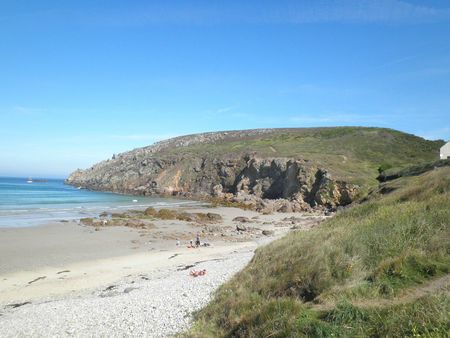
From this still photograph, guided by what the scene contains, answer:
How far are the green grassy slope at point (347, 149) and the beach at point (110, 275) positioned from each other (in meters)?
29.3

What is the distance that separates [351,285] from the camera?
774 centimetres

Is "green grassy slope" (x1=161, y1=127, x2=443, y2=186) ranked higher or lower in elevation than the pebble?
higher

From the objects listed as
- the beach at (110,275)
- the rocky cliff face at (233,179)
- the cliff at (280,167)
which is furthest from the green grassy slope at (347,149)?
the beach at (110,275)

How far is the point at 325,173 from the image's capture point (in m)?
55.4

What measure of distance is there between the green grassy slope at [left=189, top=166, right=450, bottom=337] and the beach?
188cm

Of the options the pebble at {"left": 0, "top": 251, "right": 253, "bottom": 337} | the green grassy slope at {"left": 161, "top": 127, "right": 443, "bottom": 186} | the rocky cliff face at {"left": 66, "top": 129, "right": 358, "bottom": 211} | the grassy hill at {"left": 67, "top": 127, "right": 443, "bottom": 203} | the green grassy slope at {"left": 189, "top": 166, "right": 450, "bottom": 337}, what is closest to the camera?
the green grassy slope at {"left": 189, "top": 166, "right": 450, "bottom": 337}

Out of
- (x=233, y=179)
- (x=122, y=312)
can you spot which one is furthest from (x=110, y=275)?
(x=233, y=179)

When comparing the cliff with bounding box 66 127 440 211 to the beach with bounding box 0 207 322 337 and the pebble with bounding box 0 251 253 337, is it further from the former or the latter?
the pebble with bounding box 0 251 253 337

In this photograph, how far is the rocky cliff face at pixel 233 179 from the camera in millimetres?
53219

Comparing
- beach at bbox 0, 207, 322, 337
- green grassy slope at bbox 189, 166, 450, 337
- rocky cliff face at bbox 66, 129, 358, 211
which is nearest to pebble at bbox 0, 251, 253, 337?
beach at bbox 0, 207, 322, 337

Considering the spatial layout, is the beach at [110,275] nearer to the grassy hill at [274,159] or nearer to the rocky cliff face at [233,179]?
the rocky cliff face at [233,179]

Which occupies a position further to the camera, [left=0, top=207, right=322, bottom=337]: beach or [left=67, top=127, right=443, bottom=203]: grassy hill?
[left=67, top=127, right=443, bottom=203]: grassy hill

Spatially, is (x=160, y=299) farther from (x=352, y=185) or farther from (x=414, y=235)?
(x=352, y=185)

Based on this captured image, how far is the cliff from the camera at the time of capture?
54.7 metres
